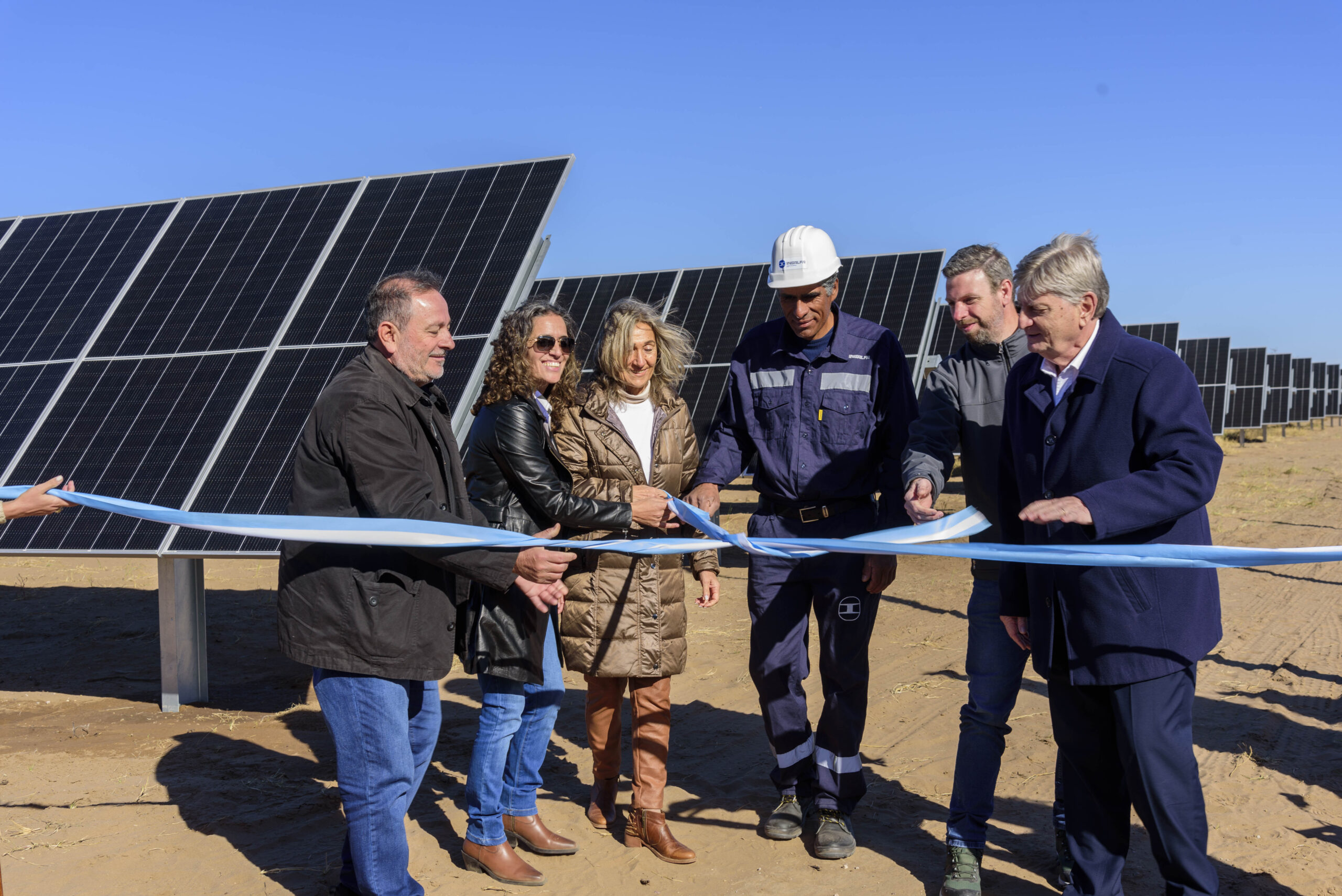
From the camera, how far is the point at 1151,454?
276 centimetres

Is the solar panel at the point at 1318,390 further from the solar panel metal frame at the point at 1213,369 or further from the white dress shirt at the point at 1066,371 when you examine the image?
the white dress shirt at the point at 1066,371

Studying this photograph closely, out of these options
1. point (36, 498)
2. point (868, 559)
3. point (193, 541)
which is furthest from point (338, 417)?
point (193, 541)

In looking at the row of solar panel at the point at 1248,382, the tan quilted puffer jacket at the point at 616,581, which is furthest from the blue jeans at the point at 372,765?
the row of solar panel at the point at 1248,382

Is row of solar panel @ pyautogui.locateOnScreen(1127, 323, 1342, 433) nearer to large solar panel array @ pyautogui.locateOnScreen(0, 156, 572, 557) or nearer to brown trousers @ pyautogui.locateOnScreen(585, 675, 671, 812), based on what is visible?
large solar panel array @ pyautogui.locateOnScreen(0, 156, 572, 557)

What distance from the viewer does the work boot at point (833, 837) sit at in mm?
3975

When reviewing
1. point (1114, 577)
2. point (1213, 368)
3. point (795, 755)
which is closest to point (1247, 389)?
point (1213, 368)

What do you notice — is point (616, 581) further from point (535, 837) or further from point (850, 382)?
point (850, 382)

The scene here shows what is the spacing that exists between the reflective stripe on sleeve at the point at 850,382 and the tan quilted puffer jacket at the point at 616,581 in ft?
2.40

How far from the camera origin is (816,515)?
4137 mm

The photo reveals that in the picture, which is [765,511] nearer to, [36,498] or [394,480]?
[394,480]

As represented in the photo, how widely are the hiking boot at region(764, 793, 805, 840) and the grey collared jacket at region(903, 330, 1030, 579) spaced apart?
1.29m

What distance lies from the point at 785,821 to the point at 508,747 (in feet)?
4.00

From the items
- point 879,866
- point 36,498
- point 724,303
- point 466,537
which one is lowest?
point 879,866

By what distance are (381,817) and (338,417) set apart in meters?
1.26
